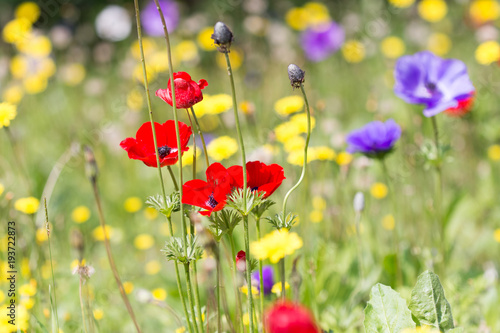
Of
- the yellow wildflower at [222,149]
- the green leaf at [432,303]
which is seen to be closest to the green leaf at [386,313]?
the green leaf at [432,303]

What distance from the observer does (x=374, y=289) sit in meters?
1.01

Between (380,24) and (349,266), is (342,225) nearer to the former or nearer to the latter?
(349,266)

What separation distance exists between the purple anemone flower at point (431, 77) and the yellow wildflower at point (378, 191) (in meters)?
0.61

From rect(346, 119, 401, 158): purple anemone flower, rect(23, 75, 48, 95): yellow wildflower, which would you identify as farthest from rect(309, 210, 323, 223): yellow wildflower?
rect(23, 75, 48, 95): yellow wildflower

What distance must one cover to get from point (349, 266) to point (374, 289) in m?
0.64

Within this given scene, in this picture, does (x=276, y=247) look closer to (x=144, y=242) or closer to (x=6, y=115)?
(x=6, y=115)

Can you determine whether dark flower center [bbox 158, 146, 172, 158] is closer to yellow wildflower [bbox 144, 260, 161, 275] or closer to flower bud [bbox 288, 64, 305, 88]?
flower bud [bbox 288, 64, 305, 88]

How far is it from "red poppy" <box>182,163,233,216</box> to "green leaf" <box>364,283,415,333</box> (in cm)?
36

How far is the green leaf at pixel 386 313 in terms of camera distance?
0.97 m

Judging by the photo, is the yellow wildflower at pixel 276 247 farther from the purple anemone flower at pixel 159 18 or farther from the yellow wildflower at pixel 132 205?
the purple anemone flower at pixel 159 18

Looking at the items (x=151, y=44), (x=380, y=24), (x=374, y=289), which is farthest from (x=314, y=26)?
(x=374, y=289)

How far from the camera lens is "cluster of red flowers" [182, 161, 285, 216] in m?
0.85

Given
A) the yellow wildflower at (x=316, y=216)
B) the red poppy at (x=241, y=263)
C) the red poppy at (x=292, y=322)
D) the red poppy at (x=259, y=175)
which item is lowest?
the red poppy at (x=292, y=322)

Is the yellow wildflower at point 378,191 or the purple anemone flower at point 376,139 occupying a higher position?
the yellow wildflower at point 378,191
